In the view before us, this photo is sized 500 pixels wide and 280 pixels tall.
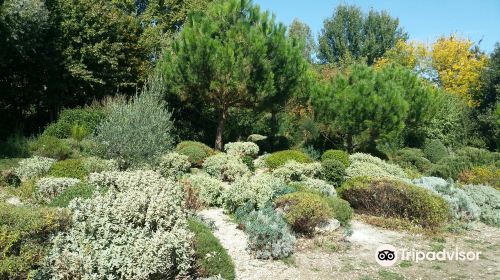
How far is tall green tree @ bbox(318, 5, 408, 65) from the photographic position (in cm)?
4052

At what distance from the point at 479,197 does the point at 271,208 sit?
5249 millimetres

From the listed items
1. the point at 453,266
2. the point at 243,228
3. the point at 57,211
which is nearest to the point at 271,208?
the point at 243,228

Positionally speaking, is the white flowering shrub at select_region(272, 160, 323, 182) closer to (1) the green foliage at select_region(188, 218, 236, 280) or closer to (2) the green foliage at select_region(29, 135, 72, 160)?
(2) the green foliage at select_region(29, 135, 72, 160)

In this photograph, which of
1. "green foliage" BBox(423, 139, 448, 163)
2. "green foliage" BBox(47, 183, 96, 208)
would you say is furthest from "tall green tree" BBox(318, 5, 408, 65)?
"green foliage" BBox(47, 183, 96, 208)

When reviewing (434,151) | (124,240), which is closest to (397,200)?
(124,240)

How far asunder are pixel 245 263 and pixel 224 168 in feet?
19.4

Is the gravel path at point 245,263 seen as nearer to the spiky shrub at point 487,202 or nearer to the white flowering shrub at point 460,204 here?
the white flowering shrub at point 460,204

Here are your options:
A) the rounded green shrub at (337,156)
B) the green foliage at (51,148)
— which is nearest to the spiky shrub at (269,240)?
the green foliage at (51,148)

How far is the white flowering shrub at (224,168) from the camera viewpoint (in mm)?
11688

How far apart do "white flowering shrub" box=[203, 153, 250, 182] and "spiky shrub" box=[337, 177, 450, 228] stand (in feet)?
10.5

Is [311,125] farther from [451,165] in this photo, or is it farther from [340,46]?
[340,46]

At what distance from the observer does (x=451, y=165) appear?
49.1 feet

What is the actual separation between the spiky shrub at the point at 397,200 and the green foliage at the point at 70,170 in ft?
18.0

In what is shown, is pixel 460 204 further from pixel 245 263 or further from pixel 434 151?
pixel 434 151
